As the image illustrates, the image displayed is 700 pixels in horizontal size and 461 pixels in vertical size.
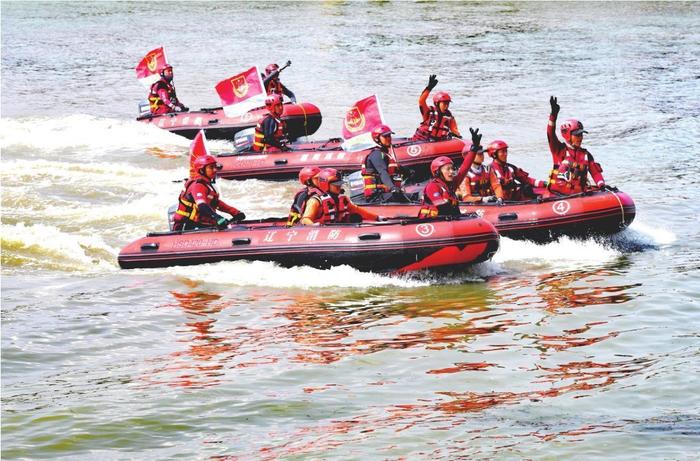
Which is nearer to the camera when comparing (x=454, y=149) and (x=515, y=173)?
(x=515, y=173)

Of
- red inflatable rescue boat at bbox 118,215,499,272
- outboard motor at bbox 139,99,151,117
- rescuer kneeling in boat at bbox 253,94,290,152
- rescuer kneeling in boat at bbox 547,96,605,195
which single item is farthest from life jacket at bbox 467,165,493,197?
outboard motor at bbox 139,99,151,117

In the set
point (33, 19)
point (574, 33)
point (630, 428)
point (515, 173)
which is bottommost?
point (630, 428)

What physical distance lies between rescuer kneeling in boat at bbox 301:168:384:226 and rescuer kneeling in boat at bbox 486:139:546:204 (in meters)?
2.16

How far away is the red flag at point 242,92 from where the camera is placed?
71.7 feet

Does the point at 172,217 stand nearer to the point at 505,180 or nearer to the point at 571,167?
the point at 505,180

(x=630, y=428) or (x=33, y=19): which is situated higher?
(x=33, y=19)

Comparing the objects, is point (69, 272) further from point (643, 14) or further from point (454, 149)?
point (643, 14)

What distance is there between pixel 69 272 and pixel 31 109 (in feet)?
46.1

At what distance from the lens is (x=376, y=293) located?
13188 mm

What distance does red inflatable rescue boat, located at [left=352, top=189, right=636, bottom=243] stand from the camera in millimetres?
14461

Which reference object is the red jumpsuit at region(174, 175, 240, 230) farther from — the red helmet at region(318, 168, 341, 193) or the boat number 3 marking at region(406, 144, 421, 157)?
the boat number 3 marking at region(406, 144, 421, 157)

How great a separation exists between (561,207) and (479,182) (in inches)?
46.1

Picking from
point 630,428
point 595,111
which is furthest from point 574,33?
point 630,428

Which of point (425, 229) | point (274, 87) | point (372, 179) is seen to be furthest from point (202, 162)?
point (274, 87)
